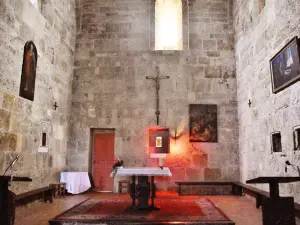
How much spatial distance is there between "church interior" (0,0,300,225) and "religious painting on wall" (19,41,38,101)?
4cm

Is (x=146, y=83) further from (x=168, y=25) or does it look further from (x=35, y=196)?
(x=35, y=196)

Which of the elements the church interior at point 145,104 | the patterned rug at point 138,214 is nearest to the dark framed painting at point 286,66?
the church interior at point 145,104

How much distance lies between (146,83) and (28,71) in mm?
3502

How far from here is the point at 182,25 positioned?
908cm

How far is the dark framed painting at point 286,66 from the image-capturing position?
4.82 metres

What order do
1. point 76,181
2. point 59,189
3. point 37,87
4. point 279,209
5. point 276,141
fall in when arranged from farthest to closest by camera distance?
point 76,181 < point 59,189 < point 37,87 < point 276,141 < point 279,209

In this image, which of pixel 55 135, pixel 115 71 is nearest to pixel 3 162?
pixel 55 135

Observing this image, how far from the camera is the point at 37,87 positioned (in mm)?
6719

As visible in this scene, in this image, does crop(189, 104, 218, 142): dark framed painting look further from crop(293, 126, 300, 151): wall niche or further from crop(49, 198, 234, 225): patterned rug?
crop(293, 126, 300, 151): wall niche

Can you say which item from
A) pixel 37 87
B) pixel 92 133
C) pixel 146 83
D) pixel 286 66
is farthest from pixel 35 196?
pixel 286 66

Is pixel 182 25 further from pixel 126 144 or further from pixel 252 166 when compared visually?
pixel 252 166

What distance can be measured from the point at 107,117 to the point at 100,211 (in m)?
3.66

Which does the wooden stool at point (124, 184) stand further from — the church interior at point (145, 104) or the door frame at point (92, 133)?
the door frame at point (92, 133)

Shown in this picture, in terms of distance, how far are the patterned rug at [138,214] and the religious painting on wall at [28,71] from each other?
2451 mm
